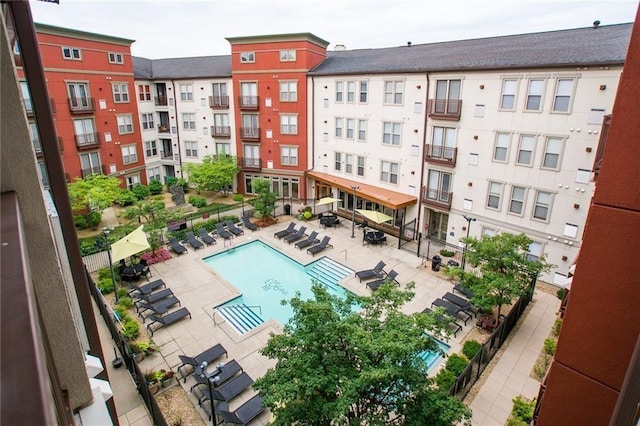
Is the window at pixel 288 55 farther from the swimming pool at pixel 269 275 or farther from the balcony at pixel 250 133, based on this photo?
the swimming pool at pixel 269 275

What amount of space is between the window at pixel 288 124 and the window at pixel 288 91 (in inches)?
50.2

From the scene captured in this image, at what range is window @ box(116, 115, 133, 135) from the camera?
28.6 m

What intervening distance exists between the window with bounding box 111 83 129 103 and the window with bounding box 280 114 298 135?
1268 centimetres

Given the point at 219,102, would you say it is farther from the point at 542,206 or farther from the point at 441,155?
the point at 542,206

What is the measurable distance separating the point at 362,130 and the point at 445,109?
640 centimetres

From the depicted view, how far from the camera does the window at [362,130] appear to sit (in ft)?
81.3

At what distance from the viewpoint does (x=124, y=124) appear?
95.3 feet

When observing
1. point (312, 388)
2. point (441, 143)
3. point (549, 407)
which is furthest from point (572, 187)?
point (312, 388)

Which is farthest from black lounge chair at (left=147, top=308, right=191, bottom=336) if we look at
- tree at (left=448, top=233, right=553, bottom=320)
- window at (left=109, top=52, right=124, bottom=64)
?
window at (left=109, top=52, right=124, bottom=64)

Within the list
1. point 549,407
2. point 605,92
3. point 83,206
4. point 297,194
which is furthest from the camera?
point 297,194

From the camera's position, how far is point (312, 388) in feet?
23.7

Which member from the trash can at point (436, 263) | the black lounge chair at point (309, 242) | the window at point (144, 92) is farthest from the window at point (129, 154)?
the trash can at point (436, 263)

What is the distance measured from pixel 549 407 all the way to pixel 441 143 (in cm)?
1717

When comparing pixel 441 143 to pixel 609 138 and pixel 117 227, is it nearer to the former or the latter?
pixel 609 138
